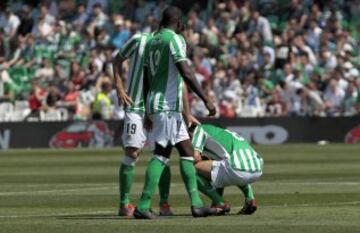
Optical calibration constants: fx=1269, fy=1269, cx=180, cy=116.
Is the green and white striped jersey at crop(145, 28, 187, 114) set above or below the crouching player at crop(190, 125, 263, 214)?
above

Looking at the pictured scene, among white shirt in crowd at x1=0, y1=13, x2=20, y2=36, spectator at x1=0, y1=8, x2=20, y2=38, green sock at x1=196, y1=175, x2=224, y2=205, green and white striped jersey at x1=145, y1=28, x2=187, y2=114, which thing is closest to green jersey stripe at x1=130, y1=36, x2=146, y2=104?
green and white striped jersey at x1=145, y1=28, x2=187, y2=114

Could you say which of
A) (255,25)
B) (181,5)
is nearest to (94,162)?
(255,25)

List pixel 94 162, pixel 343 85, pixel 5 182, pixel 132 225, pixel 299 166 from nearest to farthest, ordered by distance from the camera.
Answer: pixel 132 225
pixel 5 182
pixel 299 166
pixel 94 162
pixel 343 85

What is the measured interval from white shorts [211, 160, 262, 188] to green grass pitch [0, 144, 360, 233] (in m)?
0.34

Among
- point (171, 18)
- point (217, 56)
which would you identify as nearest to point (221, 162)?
point (171, 18)

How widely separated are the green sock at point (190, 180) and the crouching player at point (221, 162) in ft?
1.90

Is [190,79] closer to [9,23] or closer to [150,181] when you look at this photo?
[150,181]

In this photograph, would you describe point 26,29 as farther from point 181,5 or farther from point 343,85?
point 343,85

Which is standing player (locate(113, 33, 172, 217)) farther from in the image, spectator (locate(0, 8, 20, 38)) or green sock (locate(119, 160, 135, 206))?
spectator (locate(0, 8, 20, 38))

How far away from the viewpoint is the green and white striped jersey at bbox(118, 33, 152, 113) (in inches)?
538

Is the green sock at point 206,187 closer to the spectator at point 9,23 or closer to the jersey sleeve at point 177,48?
the jersey sleeve at point 177,48

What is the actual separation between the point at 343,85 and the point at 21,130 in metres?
8.96

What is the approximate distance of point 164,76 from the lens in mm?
12992

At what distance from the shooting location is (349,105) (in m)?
34.5
